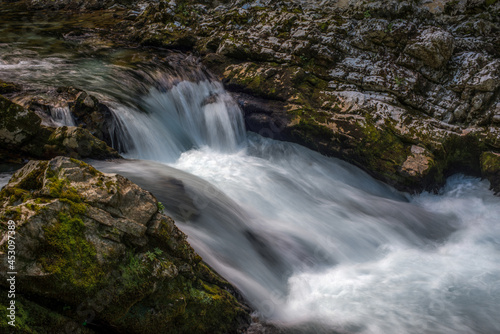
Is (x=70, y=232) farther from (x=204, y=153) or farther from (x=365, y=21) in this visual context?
(x=365, y=21)

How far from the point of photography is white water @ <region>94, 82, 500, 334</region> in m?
4.25

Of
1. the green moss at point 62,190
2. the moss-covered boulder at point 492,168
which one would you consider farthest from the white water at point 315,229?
the green moss at point 62,190

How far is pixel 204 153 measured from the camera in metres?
8.10

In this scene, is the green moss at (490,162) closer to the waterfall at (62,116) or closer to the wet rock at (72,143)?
the wet rock at (72,143)

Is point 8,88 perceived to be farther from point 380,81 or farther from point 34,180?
point 380,81

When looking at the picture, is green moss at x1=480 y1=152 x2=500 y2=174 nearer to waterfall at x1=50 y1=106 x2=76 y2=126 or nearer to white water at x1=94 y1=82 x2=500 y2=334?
white water at x1=94 y1=82 x2=500 y2=334

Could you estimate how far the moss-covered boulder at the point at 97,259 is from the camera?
7.88 ft

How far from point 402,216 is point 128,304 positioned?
5.85 metres

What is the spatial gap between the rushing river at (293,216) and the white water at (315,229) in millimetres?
22

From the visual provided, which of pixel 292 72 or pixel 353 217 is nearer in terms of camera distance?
pixel 353 217

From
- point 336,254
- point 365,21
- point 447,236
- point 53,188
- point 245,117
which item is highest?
point 365,21

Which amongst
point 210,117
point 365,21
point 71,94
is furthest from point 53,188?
point 365,21

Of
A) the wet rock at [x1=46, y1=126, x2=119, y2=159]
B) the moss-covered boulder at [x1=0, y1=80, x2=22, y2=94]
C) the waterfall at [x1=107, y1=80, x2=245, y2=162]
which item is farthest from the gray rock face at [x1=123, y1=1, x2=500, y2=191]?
the moss-covered boulder at [x1=0, y1=80, x2=22, y2=94]

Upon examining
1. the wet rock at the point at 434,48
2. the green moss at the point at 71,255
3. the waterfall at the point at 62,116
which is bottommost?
the green moss at the point at 71,255
